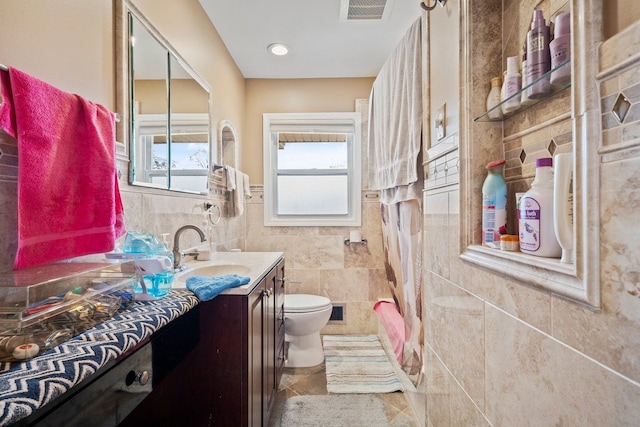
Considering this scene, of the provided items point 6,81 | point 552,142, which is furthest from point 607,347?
point 6,81

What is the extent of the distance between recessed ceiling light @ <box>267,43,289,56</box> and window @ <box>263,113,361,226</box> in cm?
58

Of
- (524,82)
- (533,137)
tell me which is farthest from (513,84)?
(533,137)

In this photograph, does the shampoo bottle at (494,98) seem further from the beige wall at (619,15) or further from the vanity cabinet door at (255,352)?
the vanity cabinet door at (255,352)

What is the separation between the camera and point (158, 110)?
4.77 feet

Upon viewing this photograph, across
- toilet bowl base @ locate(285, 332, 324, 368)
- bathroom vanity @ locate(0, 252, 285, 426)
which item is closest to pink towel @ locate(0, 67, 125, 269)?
bathroom vanity @ locate(0, 252, 285, 426)

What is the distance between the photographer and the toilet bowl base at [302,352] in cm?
237

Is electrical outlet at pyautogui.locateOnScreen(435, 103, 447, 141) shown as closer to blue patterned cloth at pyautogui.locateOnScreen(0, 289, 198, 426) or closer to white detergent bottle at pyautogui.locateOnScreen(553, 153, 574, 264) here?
white detergent bottle at pyautogui.locateOnScreen(553, 153, 574, 264)

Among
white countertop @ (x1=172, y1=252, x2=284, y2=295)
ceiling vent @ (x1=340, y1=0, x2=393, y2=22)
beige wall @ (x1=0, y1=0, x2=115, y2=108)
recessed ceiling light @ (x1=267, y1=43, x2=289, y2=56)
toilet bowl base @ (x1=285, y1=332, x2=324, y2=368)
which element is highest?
recessed ceiling light @ (x1=267, y1=43, x2=289, y2=56)

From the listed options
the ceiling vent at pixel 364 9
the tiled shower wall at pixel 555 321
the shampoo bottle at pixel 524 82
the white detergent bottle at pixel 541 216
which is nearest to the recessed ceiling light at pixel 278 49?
the ceiling vent at pixel 364 9

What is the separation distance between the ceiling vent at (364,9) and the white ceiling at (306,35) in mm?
25

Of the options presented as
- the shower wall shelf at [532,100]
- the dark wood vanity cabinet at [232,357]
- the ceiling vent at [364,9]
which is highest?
the ceiling vent at [364,9]

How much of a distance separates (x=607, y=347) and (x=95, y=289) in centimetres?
116

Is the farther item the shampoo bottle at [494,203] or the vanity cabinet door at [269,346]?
the vanity cabinet door at [269,346]

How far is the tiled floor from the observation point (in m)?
1.79
